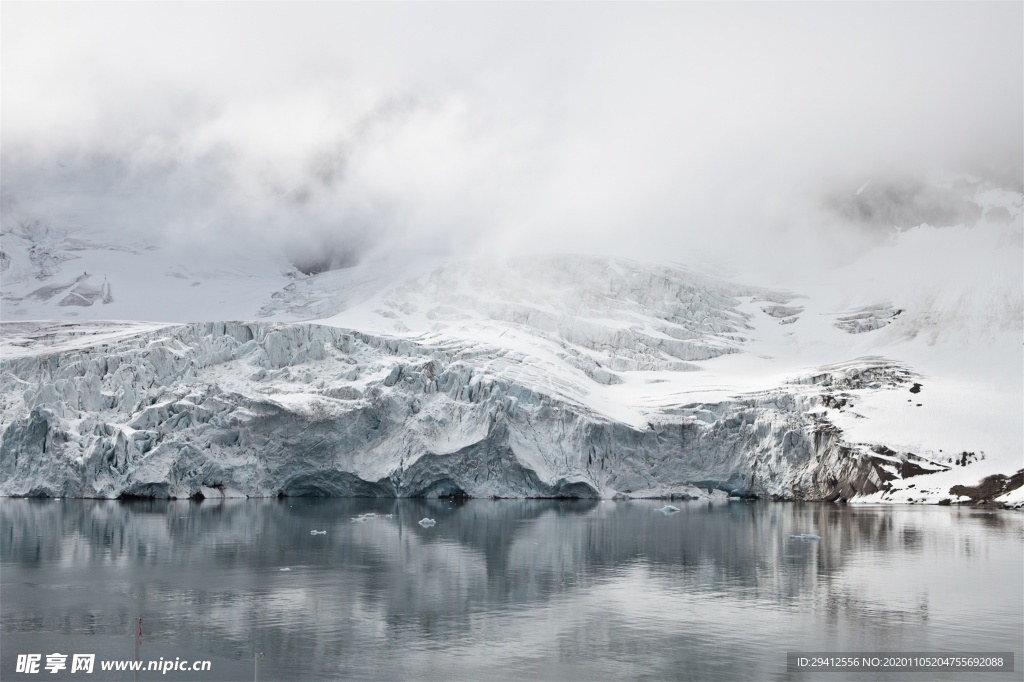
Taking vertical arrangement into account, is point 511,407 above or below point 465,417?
above

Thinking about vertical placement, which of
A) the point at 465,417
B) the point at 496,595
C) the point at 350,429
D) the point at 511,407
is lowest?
the point at 496,595

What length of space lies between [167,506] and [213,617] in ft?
141

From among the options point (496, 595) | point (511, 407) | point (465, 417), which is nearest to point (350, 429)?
point (465, 417)

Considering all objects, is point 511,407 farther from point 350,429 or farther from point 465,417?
point 350,429

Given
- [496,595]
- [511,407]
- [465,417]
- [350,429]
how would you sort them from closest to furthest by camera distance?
[496,595], [350,429], [465,417], [511,407]

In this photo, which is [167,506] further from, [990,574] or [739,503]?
[990,574]

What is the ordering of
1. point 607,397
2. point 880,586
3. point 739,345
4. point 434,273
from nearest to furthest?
point 880,586
point 607,397
point 739,345
point 434,273

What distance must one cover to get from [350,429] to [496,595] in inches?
1865

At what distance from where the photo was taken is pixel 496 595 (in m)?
32.8

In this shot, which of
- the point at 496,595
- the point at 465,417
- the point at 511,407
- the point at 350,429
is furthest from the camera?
the point at 511,407

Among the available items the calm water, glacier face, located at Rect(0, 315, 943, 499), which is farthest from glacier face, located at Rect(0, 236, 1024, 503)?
the calm water

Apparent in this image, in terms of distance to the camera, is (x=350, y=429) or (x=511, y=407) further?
(x=511, y=407)

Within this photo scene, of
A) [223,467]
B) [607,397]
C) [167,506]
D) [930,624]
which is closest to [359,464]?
[223,467]

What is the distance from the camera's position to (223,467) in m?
74.4
